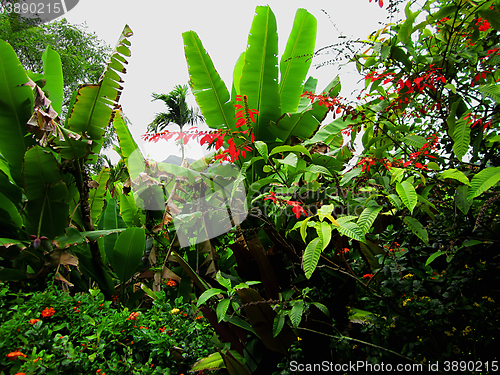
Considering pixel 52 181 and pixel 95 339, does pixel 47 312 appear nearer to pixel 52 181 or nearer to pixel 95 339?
pixel 95 339

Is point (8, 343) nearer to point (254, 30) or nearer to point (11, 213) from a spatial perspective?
point (11, 213)

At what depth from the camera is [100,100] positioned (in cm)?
248

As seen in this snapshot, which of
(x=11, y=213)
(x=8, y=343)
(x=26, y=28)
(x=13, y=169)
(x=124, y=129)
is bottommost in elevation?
(x=8, y=343)

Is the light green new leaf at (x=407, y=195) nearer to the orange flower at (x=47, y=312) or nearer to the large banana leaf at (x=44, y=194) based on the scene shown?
the orange flower at (x=47, y=312)

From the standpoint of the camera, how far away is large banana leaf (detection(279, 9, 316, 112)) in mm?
2768

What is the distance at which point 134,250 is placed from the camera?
2078 millimetres

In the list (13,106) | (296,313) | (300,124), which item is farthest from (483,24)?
(13,106)

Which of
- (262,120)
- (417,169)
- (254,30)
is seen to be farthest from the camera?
(262,120)

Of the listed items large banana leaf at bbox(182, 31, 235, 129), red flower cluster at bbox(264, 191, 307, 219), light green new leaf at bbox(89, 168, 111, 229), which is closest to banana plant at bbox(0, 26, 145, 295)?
light green new leaf at bbox(89, 168, 111, 229)

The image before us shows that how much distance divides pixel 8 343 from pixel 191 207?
4.35 ft

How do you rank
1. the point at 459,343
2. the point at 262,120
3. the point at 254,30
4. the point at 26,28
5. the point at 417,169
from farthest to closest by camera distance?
the point at 26,28 < the point at 262,120 < the point at 254,30 < the point at 417,169 < the point at 459,343

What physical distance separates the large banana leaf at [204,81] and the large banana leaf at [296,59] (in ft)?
2.02

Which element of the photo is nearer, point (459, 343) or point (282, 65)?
point (459, 343)

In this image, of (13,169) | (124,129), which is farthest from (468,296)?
(13,169)
